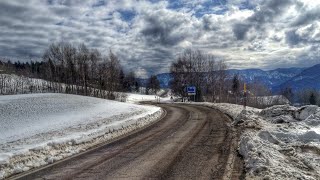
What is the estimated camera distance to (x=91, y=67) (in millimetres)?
91375

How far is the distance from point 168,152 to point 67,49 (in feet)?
272

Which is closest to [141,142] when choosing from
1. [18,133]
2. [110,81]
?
[18,133]

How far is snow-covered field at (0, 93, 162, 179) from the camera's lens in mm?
12023

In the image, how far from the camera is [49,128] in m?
20.6

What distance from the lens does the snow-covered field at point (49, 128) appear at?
12023 mm

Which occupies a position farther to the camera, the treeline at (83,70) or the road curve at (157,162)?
the treeline at (83,70)

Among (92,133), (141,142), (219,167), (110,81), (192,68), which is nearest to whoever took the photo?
(219,167)

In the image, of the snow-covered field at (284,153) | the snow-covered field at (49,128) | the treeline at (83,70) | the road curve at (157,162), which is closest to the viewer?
the snow-covered field at (284,153)

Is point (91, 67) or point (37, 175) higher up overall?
point (91, 67)

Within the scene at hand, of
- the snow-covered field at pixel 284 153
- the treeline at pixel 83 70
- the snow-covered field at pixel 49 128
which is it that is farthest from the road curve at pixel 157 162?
the treeline at pixel 83 70

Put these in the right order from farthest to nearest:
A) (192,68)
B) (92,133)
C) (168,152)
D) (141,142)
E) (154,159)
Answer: (192,68)
(92,133)
(141,142)
(168,152)
(154,159)

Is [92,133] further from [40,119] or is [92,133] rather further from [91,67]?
[91,67]

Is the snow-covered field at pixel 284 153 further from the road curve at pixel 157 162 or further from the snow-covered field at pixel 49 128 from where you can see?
the snow-covered field at pixel 49 128

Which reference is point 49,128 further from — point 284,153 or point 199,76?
point 199,76
